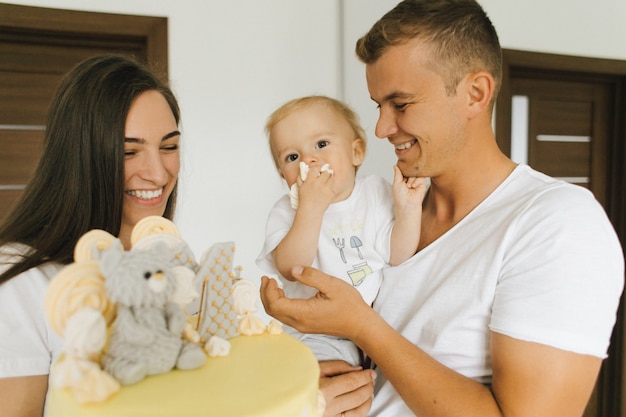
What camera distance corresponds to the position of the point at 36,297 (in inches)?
40.3

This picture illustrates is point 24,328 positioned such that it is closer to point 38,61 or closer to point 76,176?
point 76,176

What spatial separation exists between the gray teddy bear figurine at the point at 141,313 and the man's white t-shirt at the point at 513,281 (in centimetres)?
67

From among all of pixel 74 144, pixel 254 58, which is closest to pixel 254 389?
pixel 74 144

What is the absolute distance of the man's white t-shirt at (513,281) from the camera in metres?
0.98

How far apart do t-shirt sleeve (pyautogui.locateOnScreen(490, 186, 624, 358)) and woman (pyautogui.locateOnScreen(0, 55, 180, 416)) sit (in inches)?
32.3

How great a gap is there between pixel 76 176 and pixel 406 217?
2.64ft

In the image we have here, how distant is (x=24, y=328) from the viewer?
0.99 metres

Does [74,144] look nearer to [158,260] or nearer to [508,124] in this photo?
[158,260]

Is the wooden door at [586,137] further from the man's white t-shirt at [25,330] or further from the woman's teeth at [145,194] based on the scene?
the man's white t-shirt at [25,330]

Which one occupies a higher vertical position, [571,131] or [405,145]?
[571,131]

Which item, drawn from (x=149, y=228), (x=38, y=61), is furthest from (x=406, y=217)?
(x=38, y=61)

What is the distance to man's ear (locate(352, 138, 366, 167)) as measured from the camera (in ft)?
5.01

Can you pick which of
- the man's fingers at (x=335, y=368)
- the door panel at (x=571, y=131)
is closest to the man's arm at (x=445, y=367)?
the man's fingers at (x=335, y=368)

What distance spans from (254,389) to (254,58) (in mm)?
2406
